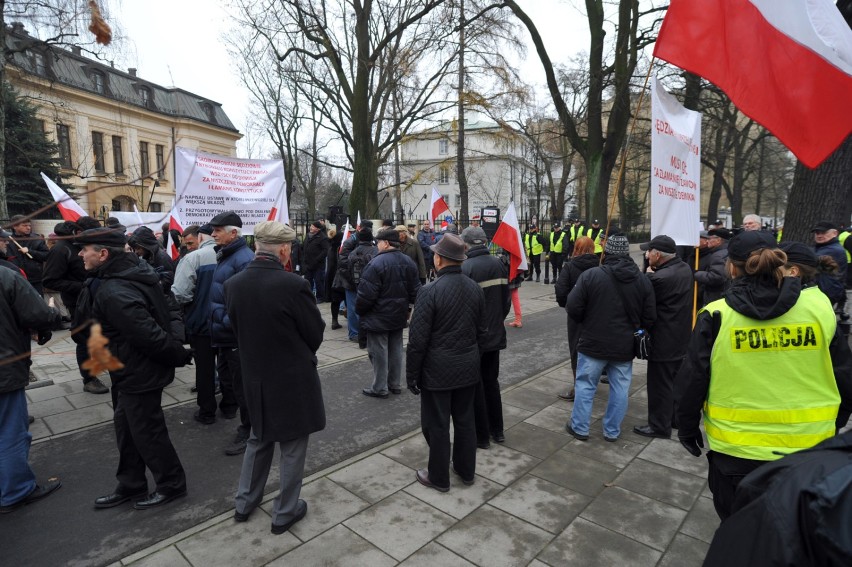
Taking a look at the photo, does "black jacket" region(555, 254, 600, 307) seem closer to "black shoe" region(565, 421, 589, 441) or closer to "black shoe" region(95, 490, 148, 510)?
"black shoe" region(565, 421, 589, 441)

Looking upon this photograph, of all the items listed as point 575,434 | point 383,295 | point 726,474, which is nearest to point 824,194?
point 575,434

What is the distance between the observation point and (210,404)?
497 centimetres

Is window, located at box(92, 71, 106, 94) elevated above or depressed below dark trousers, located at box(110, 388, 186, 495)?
above

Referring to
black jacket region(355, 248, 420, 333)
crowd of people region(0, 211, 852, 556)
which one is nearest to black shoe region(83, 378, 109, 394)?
crowd of people region(0, 211, 852, 556)

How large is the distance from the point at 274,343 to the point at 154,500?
1576 millimetres

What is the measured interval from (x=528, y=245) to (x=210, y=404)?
40.6 feet

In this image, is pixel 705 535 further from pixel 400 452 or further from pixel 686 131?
pixel 686 131

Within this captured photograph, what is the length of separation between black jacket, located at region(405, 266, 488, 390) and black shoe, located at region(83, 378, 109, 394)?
4.39 m

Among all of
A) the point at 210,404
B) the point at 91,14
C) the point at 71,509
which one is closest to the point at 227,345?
the point at 210,404

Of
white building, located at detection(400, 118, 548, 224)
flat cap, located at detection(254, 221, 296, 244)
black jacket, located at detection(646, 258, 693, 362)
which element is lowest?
black jacket, located at detection(646, 258, 693, 362)

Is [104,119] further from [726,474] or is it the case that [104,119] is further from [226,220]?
[726,474]

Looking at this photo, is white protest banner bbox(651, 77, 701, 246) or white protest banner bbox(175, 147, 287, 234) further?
white protest banner bbox(175, 147, 287, 234)

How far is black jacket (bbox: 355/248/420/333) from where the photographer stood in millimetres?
5648

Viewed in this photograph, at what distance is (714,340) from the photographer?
2.45 metres
